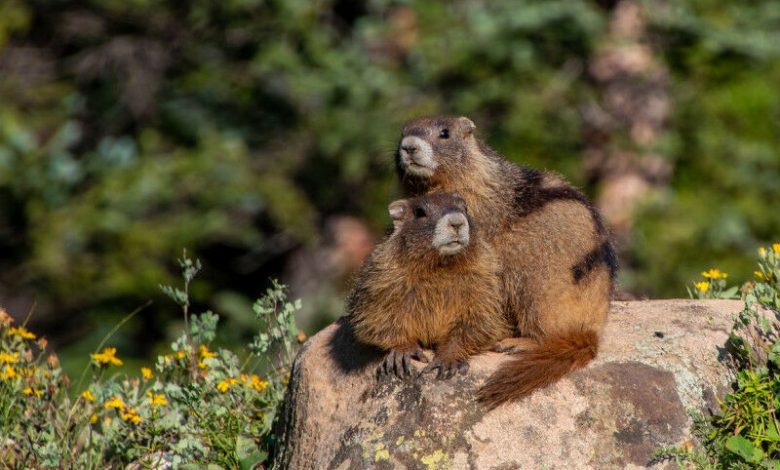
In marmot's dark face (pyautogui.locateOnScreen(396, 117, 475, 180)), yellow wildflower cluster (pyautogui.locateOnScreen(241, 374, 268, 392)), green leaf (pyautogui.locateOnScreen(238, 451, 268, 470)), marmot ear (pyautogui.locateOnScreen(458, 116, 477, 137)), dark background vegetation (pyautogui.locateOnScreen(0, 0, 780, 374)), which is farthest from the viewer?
dark background vegetation (pyautogui.locateOnScreen(0, 0, 780, 374))

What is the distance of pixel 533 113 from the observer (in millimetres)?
11578

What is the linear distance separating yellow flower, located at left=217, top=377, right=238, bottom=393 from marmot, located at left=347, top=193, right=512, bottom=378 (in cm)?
66

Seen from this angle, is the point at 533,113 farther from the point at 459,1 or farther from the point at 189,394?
the point at 189,394

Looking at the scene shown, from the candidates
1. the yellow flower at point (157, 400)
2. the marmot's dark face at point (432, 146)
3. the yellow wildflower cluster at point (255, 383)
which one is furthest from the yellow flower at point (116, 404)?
the marmot's dark face at point (432, 146)

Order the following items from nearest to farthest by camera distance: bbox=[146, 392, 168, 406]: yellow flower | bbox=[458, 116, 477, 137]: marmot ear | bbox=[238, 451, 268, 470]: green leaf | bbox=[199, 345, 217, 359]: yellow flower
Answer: bbox=[238, 451, 268, 470]: green leaf, bbox=[146, 392, 168, 406]: yellow flower, bbox=[199, 345, 217, 359]: yellow flower, bbox=[458, 116, 477, 137]: marmot ear

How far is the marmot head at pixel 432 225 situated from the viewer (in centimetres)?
582

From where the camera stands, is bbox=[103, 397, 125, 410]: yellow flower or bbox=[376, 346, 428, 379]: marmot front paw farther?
bbox=[103, 397, 125, 410]: yellow flower

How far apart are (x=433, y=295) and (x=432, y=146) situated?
133 centimetres

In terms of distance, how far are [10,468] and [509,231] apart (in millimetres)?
2679

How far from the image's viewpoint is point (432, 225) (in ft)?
19.6

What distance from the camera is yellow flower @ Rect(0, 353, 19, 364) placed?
5.88m

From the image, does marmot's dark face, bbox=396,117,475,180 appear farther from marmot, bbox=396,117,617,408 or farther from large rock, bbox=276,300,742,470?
large rock, bbox=276,300,742,470

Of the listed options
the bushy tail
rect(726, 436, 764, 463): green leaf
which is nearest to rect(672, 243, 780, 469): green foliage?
rect(726, 436, 764, 463): green leaf

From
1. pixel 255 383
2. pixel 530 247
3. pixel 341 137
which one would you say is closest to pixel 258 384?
pixel 255 383
